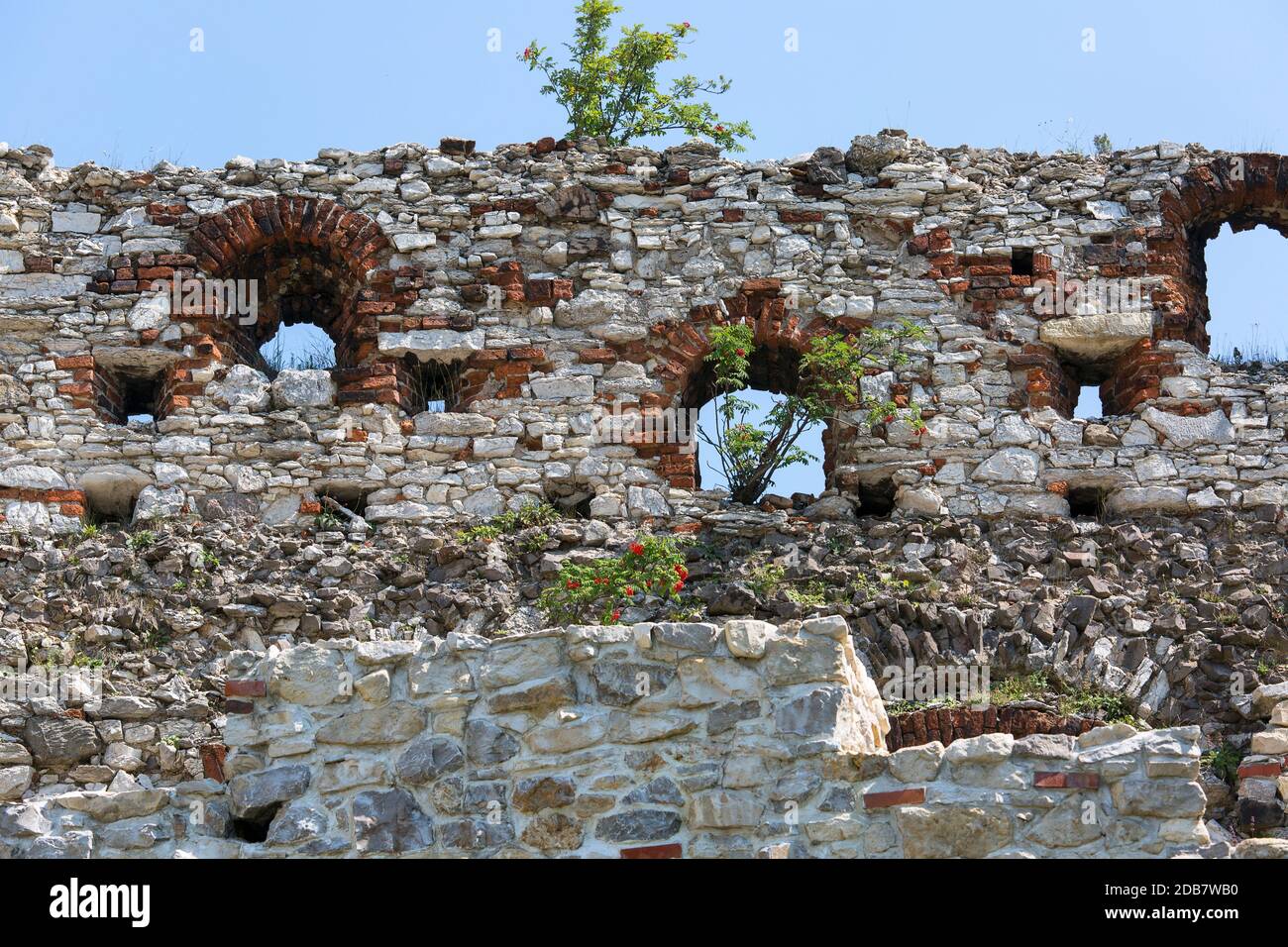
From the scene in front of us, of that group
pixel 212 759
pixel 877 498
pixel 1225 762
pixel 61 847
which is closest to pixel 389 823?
pixel 61 847

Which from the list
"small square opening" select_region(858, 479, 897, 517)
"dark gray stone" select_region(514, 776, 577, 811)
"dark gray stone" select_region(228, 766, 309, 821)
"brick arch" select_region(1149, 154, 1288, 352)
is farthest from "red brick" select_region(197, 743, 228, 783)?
"brick arch" select_region(1149, 154, 1288, 352)

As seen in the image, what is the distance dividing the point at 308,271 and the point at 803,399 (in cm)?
367

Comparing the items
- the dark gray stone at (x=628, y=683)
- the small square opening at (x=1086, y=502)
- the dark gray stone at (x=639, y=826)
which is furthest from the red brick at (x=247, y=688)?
the small square opening at (x=1086, y=502)

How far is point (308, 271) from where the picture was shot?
48.2ft

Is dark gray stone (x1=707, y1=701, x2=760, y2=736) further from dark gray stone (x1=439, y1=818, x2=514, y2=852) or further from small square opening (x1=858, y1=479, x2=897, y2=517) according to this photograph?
small square opening (x1=858, y1=479, x2=897, y2=517)

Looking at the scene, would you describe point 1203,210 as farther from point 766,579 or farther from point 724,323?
point 766,579

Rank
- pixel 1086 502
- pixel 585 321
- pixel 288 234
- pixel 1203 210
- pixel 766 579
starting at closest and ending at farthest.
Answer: pixel 766 579 → pixel 1086 502 → pixel 585 321 → pixel 288 234 → pixel 1203 210

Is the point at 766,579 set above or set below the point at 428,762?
above

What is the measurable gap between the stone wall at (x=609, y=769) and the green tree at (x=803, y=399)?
4330 millimetres

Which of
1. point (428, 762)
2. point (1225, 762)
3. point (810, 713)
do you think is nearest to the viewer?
point (810, 713)

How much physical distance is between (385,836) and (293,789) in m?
0.48

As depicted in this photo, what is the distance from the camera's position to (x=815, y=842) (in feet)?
27.8
